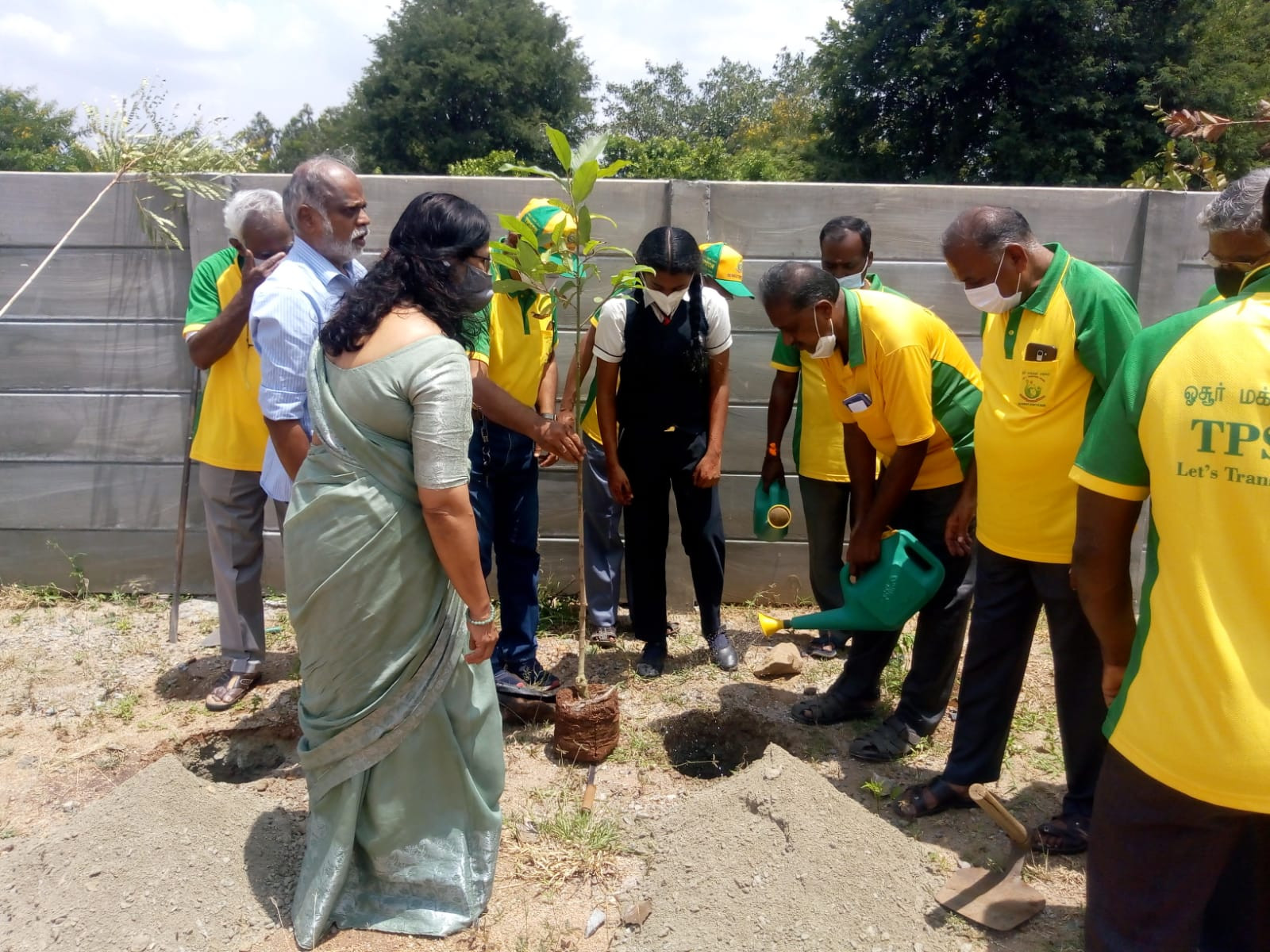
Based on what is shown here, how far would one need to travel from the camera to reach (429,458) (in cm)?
218

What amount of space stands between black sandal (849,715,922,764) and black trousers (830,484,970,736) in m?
0.03

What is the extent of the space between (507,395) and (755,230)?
5.80 ft

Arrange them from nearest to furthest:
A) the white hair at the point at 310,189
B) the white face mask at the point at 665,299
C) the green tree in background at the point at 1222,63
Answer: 1. the white hair at the point at 310,189
2. the white face mask at the point at 665,299
3. the green tree in background at the point at 1222,63

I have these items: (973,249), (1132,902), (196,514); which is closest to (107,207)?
(196,514)

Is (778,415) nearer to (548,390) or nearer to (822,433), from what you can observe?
(822,433)

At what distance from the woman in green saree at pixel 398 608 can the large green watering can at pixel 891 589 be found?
1358 millimetres

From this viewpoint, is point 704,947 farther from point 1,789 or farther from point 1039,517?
point 1,789

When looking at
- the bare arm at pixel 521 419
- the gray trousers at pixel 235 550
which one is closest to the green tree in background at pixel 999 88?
the bare arm at pixel 521 419

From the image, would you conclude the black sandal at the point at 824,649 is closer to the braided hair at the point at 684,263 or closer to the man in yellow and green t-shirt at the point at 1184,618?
the braided hair at the point at 684,263

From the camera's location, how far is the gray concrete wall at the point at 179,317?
4445 millimetres

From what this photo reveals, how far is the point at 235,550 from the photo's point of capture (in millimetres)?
3881

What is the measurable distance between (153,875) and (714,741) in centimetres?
204

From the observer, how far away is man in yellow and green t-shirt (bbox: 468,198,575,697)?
11.8ft

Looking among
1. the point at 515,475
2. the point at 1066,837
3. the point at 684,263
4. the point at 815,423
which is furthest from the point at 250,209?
the point at 1066,837
